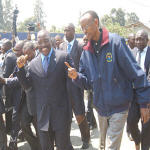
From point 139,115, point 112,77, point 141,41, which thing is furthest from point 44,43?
point 141,41

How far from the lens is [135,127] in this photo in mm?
3697

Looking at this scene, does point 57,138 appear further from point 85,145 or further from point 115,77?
point 85,145

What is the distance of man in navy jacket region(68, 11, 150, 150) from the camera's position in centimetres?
247

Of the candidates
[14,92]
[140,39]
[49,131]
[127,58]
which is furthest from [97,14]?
[14,92]

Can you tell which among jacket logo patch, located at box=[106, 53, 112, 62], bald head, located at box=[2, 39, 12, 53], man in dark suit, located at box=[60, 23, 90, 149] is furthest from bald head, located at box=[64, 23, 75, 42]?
jacket logo patch, located at box=[106, 53, 112, 62]

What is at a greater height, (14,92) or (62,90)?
(62,90)

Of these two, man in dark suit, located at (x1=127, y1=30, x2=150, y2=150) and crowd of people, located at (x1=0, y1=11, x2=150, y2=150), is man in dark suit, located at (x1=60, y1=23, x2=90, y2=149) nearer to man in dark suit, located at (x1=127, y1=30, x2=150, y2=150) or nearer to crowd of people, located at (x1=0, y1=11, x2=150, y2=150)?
crowd of people, located at (x1=0, y1=11, x2=150, y2=150)

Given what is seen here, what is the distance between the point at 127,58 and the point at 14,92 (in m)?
2.82

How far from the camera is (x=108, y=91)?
99.0 inches

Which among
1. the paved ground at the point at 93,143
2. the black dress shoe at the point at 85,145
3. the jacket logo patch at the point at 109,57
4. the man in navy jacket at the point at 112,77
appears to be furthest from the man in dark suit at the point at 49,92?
the paved ground at the point at 93,143

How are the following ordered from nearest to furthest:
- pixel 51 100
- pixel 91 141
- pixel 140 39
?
pixel 51 100
pixel 140 39
pixel 91 141

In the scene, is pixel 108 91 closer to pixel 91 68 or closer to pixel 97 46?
pixel 91 68

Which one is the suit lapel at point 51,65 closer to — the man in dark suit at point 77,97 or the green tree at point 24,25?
the man in dark suit at point 77,97

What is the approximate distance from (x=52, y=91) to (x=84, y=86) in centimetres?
46
